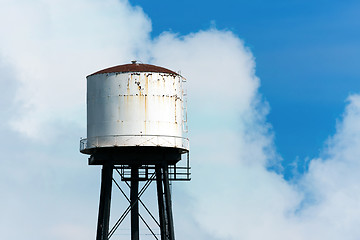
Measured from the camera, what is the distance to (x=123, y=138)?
3307 inches

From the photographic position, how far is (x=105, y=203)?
85062 mm

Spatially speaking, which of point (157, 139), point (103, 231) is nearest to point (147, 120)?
point (157, 139)

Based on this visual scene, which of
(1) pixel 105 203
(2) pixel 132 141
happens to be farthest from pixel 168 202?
(2) pixel 132 141

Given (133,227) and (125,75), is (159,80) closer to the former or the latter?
(125,75)

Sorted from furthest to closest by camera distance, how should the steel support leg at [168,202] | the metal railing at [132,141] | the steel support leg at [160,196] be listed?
the steel support leg at [160,196] < the steel support leg at [168,202] < the metal railing at [132,141]

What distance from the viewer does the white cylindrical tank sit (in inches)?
3310

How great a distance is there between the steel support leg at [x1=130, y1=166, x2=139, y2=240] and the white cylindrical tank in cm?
379

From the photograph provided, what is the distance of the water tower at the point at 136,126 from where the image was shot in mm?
84125

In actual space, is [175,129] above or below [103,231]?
above

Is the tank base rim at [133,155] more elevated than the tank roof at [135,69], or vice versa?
the tank roof at [135,69]

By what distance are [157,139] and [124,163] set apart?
262 cm

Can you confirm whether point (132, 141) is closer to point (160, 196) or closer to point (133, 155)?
point (133, 155)

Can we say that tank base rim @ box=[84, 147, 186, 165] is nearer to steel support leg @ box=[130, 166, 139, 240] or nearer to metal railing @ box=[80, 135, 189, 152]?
metal railing @ box=[80, 135, 189, 152]

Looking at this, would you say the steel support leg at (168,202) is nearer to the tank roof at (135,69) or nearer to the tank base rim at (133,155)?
the tank base rim at (133,155)
